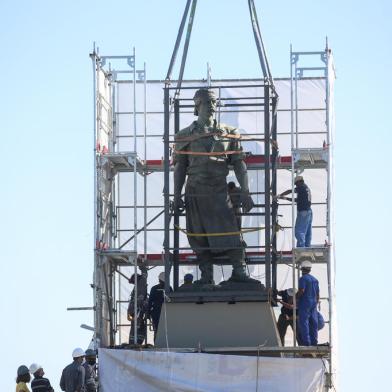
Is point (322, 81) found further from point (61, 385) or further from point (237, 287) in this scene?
point (61, 385)

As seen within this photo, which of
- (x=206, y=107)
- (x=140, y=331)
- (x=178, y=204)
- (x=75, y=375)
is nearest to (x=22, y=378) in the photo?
(x=75, y=375)

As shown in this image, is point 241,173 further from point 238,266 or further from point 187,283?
point 187,283

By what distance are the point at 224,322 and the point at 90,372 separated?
9.31ft

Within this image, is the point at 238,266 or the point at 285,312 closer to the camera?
the point at 238,266

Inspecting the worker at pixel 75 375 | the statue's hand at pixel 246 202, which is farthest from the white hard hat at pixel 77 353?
the statue's hand at pixel 246 202

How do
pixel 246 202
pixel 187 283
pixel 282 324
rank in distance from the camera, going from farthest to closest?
pixel 282 324 < pixel 187 283 < pixel 246 202

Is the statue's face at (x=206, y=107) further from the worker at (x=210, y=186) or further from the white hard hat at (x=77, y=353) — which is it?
the white hard hat at (x=77, y=353)

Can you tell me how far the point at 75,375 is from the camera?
118 feet

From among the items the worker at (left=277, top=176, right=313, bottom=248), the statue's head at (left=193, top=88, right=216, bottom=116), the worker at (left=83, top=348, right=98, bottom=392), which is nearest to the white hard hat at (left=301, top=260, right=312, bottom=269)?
the worker at (left=277, top=176, right=313, bottom=248)

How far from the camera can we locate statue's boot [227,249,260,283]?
123ft

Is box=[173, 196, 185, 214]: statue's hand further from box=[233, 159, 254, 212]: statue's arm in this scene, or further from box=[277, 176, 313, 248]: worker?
box=[277, 176, 313, 248]: worker

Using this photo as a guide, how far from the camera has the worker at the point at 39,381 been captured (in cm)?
3631

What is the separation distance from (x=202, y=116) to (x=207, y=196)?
1539 millimetres

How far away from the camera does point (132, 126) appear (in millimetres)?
42969
